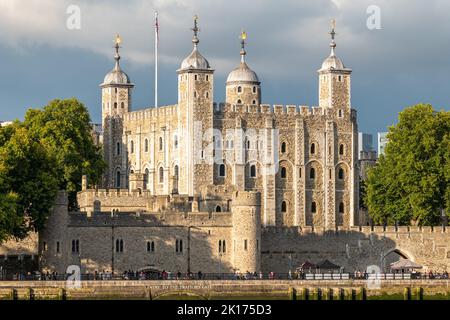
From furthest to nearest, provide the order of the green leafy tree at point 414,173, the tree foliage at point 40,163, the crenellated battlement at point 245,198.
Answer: the green leafy tree at point 414,173 < the crenellated battlement at point 245,198 < the tree foliage at point 40,163

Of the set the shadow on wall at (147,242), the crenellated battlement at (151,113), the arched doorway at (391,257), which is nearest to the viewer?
the shadow on wall at (147,242)

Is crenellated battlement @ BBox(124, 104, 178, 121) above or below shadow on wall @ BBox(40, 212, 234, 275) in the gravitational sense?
above

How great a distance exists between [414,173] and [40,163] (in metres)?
27.5

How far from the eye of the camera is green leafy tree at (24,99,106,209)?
13112cm

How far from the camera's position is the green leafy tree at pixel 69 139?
13112 cm

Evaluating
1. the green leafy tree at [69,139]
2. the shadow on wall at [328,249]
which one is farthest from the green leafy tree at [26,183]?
the shadow on wall at [328,249]

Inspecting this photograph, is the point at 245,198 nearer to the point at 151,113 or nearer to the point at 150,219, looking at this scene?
the point at 150,219

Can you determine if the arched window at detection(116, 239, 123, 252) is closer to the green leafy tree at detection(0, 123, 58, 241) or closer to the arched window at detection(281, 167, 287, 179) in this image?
the green leafy tree at detection(0, 123, 58, 241)

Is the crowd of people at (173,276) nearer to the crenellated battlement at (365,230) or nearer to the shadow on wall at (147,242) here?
the shadow on wall at (147,242)

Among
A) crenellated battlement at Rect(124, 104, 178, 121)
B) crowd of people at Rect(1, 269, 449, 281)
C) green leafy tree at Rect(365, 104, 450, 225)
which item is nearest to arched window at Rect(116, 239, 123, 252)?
crowd of people at Rect(1, 269, 449, 281)

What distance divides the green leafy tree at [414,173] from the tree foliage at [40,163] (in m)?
19.1
